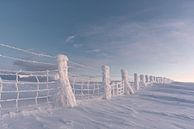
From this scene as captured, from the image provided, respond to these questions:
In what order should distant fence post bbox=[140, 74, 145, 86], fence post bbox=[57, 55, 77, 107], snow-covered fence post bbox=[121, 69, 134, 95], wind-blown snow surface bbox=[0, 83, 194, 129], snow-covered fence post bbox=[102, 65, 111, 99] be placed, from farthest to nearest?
1. distant fence post bbox=[140, 74, 145, 86]
2. snow-covered fence post bbox=[121, 69, 134, 95]
3. snow-covered fence post bbox=[102, 65, 111, 99]
4. fence post bbox=[57, 55, 77, 107]
5. wind-blown snow surface bbox=[0, 83, 194, 129]

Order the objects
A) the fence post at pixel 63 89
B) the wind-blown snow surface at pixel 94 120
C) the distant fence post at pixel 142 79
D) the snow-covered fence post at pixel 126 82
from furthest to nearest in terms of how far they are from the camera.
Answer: the distant fence post at pixel 142 79 < the snow-covered fence post at pixel 126 82 < the fence post at pixel 63 89 < the wind-blown snow surface at pixel 94 120

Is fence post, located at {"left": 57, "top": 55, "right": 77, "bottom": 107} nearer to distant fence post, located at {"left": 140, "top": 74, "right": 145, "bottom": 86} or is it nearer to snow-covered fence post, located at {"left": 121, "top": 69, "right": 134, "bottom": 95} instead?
snow-covered fence post, located at {"left": 121, "top": 69, "right": 134, "bottom": 95}

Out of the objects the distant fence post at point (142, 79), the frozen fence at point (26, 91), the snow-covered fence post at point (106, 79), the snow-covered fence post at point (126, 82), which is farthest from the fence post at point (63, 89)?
the distant fence post at point (142, 79)

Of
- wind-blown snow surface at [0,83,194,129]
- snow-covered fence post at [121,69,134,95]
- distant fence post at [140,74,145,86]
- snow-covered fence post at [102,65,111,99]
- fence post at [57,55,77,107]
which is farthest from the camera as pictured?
distant fence post at [140,74,145,86]

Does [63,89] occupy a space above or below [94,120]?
above

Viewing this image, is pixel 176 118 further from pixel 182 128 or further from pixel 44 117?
pixel 44 117

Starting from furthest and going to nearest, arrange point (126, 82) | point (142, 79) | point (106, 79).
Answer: point (142, 79)
point (126, 82)
point (106, 79)

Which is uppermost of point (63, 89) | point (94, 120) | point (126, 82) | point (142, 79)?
point (142, 79)

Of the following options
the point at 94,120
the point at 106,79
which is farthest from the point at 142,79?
the point at 94,120

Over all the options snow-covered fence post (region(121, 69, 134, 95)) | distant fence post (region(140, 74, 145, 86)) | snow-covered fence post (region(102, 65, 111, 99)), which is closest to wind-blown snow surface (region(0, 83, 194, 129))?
snow-covered fence post (region(102, 65, 111, 99))

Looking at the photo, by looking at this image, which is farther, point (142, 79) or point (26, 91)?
point (142, 79)

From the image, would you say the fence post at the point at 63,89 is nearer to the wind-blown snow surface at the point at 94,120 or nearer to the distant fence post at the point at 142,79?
the wind-blown snow surface at the point at 94,120

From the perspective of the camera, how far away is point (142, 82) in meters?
21.1

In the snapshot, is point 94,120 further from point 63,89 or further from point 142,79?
point 142,79
